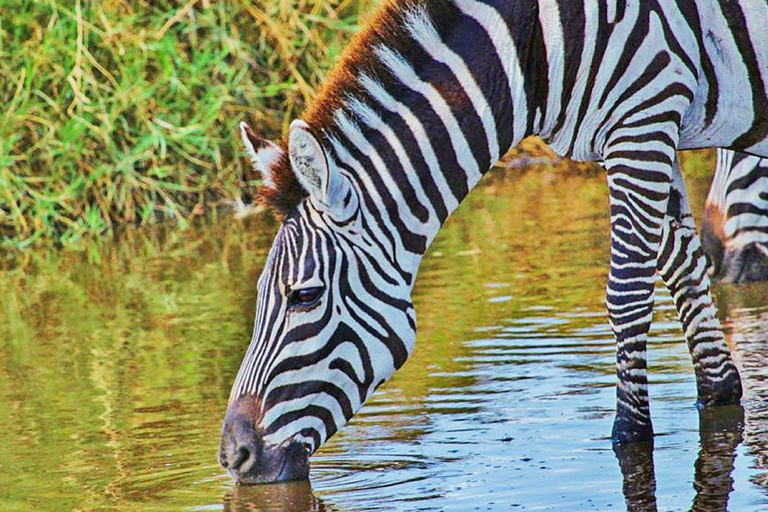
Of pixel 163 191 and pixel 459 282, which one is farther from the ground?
pixel 163 191

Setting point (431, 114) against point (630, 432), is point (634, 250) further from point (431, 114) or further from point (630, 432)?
point (431, 114)

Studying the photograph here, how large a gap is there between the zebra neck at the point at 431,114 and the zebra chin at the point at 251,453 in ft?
2.67

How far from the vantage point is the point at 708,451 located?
19.1 feet

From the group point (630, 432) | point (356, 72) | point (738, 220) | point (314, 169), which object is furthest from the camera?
point (738, 220)

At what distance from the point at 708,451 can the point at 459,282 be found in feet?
15.6

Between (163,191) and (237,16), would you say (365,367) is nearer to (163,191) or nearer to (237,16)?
(163,191)

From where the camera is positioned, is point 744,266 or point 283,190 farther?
point 744,266

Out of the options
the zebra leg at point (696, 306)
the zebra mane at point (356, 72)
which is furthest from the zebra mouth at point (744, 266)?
the zebra mane at point (356, 72)

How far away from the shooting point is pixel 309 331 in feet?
18.0

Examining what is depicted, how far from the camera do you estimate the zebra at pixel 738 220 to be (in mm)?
9016

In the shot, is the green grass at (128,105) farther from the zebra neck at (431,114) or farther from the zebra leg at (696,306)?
the zebra neck at (431,114)

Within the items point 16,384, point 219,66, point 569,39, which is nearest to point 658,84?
point 569,39

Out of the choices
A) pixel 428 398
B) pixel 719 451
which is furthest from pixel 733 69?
pixel 428 398

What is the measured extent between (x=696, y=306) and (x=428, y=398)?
4.78ft
